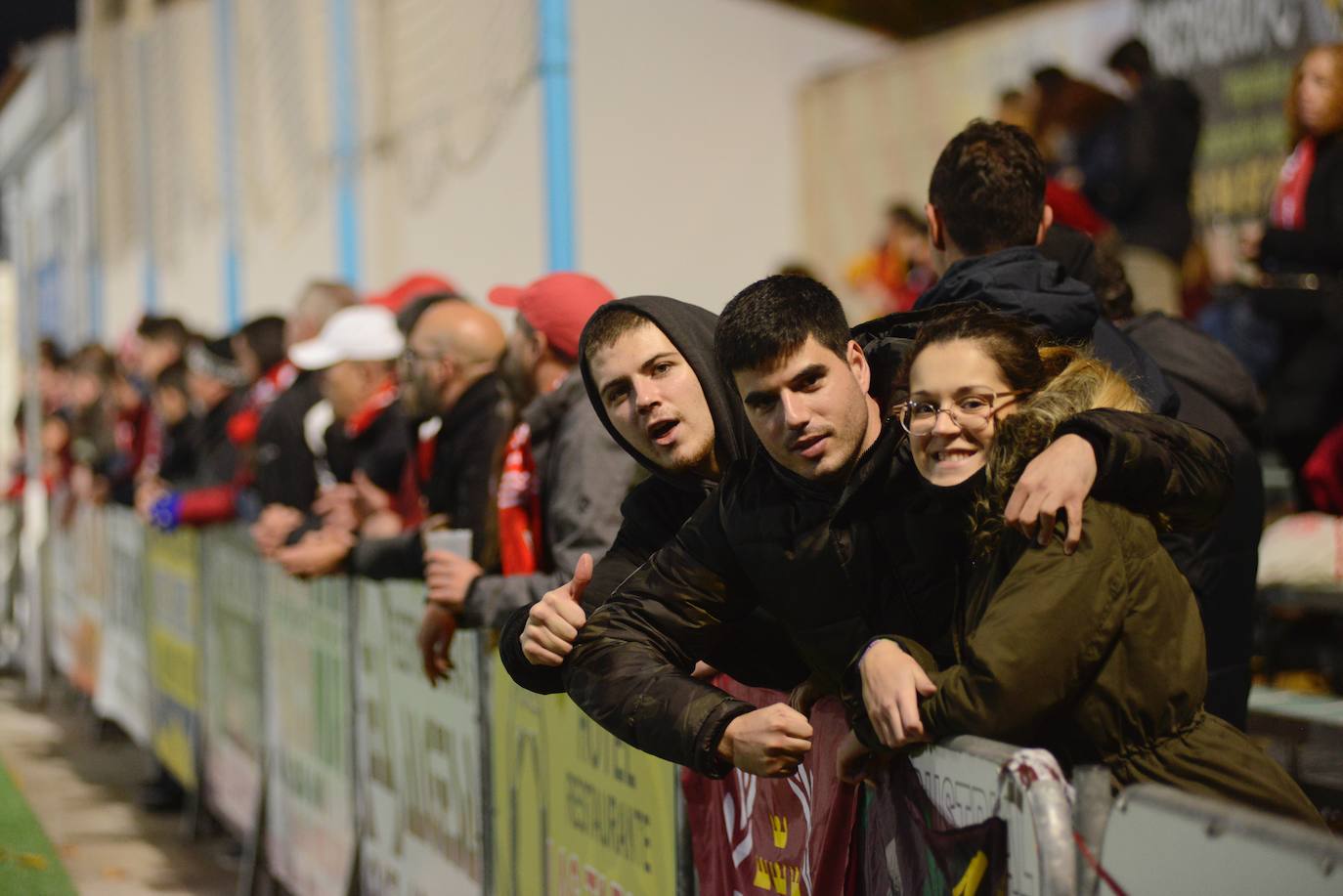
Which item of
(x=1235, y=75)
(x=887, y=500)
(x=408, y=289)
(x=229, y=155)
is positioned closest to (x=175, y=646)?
(x=408, y=289)

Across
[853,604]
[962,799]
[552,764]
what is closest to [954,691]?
[962,799]

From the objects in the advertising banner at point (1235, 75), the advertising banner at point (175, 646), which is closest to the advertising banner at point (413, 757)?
the advertising banner at point (175, 646)

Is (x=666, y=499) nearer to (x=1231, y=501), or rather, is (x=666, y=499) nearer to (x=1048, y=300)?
(x=1048, y=300)

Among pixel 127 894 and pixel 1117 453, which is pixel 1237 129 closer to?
pixel 127 894

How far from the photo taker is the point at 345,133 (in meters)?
12.8

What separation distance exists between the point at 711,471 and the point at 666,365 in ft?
0.75

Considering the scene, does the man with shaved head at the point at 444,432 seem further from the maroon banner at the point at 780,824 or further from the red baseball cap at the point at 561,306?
the maroon banner at the point at 780,824

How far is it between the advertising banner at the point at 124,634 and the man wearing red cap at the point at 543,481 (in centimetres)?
541

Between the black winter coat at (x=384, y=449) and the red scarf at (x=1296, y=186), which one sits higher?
the red scarf at (x=1296, y=186)

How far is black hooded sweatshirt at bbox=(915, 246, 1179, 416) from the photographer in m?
3.32

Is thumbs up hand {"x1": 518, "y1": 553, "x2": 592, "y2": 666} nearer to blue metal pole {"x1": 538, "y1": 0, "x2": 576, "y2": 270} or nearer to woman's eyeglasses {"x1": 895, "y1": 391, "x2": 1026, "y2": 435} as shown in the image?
woman's eyeglasses {"x1": 895, "y1": 391, "x2": 1026, "y2": 435}

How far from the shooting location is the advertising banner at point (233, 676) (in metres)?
7.18

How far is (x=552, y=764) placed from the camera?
13.7 ft

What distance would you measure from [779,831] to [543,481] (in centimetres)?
161
